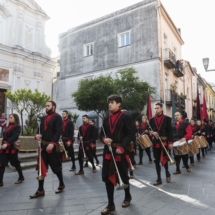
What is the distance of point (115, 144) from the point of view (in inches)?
161

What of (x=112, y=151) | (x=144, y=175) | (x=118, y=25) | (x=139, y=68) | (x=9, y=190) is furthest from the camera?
(x=118, y=25)

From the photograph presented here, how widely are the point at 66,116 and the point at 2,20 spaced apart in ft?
61.2

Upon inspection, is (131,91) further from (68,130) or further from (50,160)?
(50,160)

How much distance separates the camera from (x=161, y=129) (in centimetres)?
608

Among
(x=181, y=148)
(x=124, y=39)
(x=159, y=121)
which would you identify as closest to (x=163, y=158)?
(x=159, y=121)

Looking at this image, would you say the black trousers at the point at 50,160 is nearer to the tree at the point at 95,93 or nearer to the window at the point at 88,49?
the tree at the point at 95,93

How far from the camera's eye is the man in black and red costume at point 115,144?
3.93 metres

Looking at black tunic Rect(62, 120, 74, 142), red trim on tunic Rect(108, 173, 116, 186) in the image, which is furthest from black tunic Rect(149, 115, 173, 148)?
black tunic Rect(62, 120, 74, 142)

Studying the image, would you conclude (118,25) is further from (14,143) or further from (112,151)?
(112,151)

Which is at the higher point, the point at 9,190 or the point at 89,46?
the point at 89,46

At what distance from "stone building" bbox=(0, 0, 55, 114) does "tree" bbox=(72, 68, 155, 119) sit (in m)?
7.06

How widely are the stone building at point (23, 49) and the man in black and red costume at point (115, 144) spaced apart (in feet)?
60.3

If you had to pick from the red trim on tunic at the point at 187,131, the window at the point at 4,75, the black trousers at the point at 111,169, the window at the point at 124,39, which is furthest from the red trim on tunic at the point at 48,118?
the window at the point at 124,39

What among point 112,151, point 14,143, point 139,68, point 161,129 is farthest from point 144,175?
point 139,68
